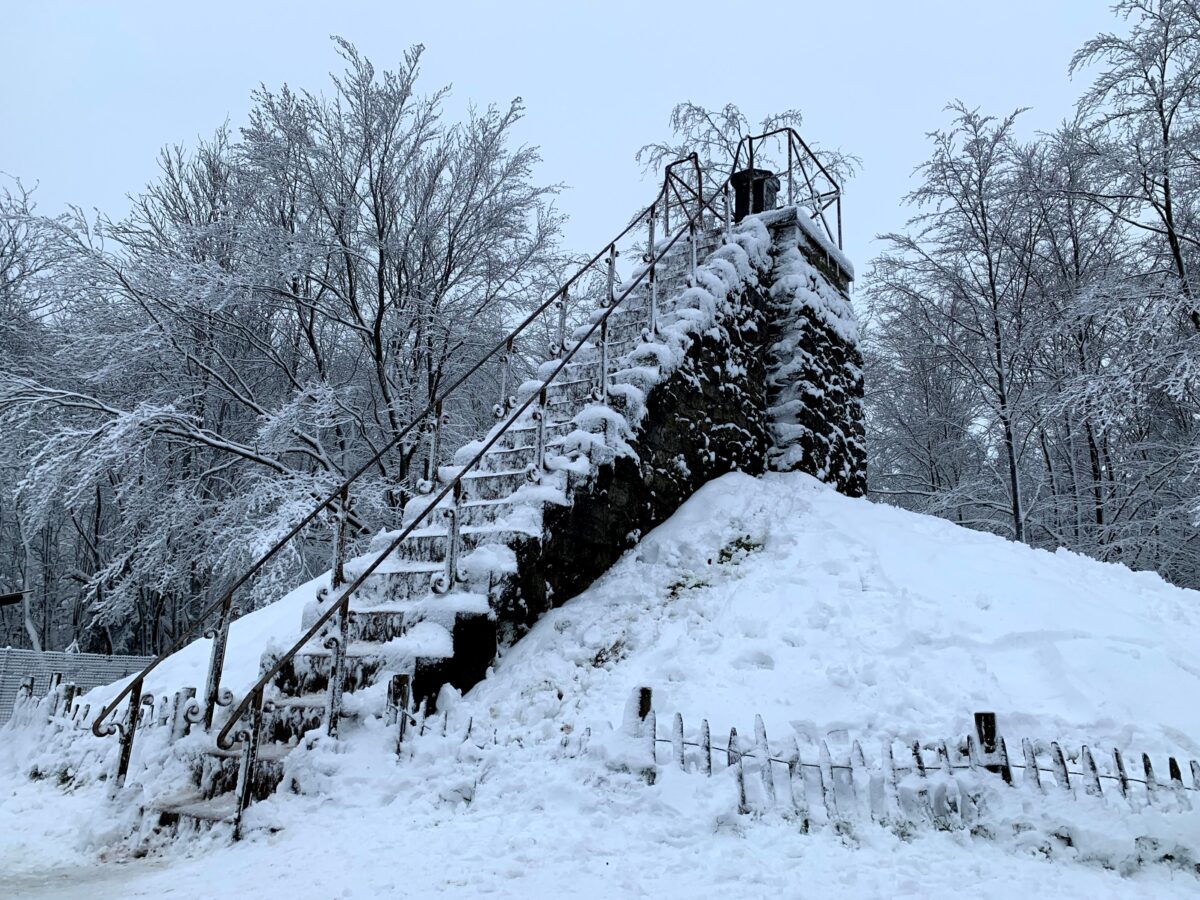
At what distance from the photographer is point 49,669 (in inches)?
478

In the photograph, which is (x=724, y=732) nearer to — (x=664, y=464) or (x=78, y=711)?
(x=664, y=464)

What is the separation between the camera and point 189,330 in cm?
1352

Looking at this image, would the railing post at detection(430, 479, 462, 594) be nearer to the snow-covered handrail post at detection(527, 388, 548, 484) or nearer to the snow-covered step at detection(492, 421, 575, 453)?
the snow-covered handrail post at detection(527, 388, 548, 484)

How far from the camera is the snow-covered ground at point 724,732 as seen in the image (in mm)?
3371

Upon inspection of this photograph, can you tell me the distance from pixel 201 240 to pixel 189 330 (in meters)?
1.81

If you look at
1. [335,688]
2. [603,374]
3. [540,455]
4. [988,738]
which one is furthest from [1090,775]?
[603,374]

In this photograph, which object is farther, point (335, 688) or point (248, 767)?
point (335, 688)

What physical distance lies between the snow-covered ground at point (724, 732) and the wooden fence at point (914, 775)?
90 millimetres

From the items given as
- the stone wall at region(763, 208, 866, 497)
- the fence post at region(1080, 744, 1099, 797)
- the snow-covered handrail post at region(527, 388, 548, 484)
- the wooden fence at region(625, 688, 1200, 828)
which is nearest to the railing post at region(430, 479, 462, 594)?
the snow-covered handrail post at region(527, 388, 548, 484)

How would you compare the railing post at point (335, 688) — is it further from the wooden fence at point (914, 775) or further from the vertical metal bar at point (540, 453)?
the vertical metal bar at point (540, 453)

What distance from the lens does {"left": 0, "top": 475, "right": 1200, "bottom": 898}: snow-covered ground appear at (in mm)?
3371

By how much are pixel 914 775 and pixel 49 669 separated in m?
13.1

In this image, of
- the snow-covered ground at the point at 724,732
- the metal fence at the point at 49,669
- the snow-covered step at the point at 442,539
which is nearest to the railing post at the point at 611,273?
the snow-covered ground at the point at 724,732

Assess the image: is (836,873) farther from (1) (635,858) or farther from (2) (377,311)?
(2) (377,311)
